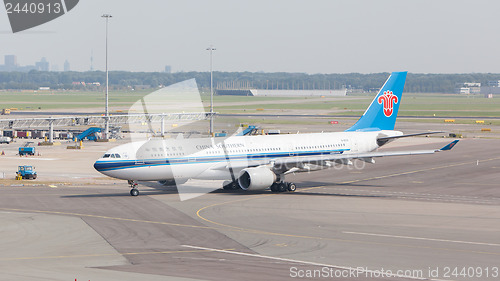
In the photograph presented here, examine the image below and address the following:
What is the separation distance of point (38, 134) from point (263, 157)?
Result: 256ft

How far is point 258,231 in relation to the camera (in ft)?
142

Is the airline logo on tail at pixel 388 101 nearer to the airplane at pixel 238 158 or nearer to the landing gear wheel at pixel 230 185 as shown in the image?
the airplane at pixel 238 158

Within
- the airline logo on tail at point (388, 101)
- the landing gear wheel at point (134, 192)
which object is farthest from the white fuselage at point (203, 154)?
the airline logo on tail at point (388, 101)

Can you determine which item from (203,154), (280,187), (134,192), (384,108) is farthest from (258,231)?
(384,108)

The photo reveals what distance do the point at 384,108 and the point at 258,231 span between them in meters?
31.8

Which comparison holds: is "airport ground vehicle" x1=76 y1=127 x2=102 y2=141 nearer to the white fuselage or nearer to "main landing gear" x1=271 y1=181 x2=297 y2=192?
the white fuselage

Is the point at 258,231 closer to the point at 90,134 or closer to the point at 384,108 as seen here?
the point at 384,108

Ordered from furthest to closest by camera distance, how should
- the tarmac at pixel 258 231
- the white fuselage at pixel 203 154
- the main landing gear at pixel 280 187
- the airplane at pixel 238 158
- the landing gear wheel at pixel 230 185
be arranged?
the landing gear wheel at pixel 230 185 → the main landing gear at pixel 280 187 → the airplane at pixel 238 158 → the white fuselage at pixel 203 154 → the tarmac at pixel 258 231

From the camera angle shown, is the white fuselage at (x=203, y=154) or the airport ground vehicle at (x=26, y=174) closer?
the white fuselage at (x=203, y=154)

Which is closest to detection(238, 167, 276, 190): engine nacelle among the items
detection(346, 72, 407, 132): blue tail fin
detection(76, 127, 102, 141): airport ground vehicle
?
detection(346, 72, 407, 132): blue tail fin

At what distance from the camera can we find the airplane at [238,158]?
56031 millimetres

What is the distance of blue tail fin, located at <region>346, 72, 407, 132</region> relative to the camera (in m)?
70.8

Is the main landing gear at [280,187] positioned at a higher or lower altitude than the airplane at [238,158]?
lower

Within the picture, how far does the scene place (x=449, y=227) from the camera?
1746 inches
